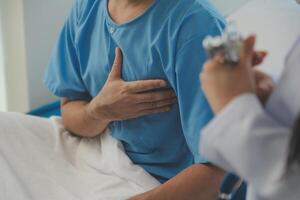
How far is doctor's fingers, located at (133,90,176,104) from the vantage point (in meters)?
0.81

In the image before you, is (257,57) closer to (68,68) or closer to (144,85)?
(144,85)

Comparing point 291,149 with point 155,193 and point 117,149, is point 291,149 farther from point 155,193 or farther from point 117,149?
point 117,149

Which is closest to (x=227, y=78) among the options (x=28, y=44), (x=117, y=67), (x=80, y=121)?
(x=117, y=67)

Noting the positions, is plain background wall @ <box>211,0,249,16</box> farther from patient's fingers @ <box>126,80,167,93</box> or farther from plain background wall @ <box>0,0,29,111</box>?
patient's fingers @ <box>126,80,167,93</box>

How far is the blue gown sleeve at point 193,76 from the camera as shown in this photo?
74cm

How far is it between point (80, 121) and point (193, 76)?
0.31m

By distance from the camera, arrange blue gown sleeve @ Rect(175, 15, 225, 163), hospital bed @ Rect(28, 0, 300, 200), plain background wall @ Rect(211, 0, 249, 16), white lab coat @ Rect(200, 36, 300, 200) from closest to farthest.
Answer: white lab coat @ Rect(200, 36, 300, 200) → blue gown sleeve @ Rect(175, 15, 225, 163) → hospital bed @ Rect(28, 0, 300, 200) → plain background wall @ Rect(211, 0, 249, 16)

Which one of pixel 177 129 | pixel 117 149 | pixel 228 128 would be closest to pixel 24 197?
pixel 117 149

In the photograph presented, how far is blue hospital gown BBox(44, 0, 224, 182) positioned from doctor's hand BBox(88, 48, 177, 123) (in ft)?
0.05

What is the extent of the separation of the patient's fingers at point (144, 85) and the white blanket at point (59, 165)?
0.49 feet

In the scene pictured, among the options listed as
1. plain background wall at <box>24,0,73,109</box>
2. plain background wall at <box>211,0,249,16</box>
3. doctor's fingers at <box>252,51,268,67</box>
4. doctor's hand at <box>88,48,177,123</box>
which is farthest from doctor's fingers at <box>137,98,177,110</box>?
plain background wall at <box>211,0,249,16</box>

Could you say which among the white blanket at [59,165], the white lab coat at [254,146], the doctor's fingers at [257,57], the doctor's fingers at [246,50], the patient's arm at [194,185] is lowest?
the white blanket at [59,165]

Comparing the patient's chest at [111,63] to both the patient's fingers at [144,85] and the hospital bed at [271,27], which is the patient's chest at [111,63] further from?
the hospital bed at [271,27]

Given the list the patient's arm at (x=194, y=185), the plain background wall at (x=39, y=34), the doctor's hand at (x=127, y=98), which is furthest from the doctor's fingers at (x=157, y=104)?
the plain background wall at (x=39, y=34)
